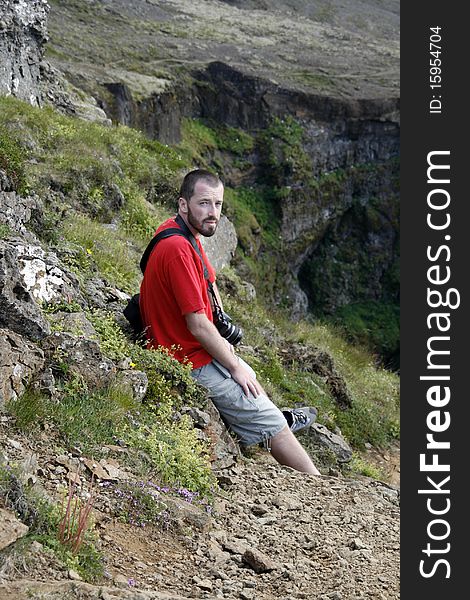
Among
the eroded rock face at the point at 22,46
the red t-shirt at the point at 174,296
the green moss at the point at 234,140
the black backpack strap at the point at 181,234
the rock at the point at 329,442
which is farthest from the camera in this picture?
the green moss at the point at 234,140

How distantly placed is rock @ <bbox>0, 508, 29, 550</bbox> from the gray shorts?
2.43 meters

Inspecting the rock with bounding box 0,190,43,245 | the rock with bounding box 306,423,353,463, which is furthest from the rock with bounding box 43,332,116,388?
the rock with bounding box 306,423,353,463

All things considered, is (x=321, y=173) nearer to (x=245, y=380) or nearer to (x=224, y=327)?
(x=224, y=327)

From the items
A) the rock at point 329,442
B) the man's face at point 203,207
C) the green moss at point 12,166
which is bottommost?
the rock at point 329,442

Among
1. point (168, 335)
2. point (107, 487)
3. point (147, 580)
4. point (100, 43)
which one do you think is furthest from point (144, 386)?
point (100, 43)

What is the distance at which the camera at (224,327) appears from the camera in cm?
595

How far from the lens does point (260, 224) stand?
27734 millimetres

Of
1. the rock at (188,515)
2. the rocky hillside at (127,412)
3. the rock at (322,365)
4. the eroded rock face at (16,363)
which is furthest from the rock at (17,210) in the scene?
the rock at (322,365)

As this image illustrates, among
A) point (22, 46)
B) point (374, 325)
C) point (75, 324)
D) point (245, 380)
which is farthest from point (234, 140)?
point (75, 324)

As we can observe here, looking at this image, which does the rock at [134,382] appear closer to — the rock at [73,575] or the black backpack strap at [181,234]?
the black backpack strap at [181,234]

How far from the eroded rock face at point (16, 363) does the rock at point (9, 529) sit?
1.04m

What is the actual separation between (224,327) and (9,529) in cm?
297

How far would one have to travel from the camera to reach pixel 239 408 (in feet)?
18.7

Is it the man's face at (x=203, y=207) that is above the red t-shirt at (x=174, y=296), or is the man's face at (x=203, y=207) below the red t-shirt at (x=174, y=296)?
above
